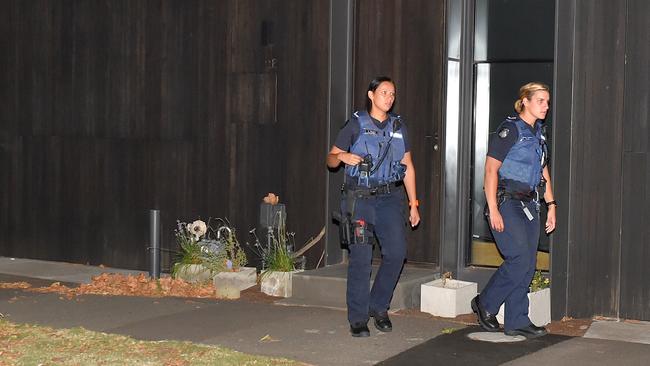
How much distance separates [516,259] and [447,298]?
125cm

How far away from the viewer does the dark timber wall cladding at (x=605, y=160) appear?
8711 mm

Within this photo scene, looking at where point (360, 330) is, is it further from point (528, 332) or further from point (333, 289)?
point (333, 289)

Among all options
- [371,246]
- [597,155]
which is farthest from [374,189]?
[597,155]

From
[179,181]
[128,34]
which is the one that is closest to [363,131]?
[179,181]

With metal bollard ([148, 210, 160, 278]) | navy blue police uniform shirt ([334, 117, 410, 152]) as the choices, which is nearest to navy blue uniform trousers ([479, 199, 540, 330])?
navy blue police uniform shirt ([334, 117, 410, 152])

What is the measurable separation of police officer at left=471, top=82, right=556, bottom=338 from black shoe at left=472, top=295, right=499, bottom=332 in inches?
7.4

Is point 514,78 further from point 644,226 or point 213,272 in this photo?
point 213,272

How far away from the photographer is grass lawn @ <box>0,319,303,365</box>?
7387mm

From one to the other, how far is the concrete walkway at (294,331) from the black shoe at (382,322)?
0.16 feet

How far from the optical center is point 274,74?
1124 cm

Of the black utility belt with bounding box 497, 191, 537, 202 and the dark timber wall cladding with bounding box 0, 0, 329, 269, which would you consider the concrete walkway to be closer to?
the black utility belt with bounding box 497, 191, 537, 202

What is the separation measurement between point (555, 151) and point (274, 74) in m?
3.50

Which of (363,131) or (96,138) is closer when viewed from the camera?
(363,131)

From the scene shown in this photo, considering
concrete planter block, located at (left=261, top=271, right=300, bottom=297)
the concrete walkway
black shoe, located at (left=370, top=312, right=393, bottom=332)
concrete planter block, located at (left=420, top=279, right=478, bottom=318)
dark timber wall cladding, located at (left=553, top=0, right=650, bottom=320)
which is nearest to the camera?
the concrete walkway
